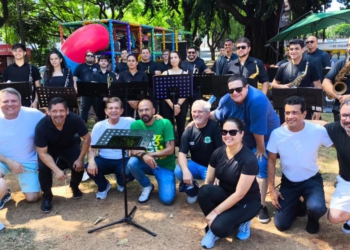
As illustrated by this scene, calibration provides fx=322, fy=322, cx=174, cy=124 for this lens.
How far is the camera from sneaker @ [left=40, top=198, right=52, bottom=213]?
4367 millimetres

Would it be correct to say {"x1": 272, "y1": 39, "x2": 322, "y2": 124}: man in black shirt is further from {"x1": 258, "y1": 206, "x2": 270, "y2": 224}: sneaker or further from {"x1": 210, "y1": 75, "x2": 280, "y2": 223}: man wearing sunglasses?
{"x1": 258, "y1": 206, "x2": 270, "y2": 224}: sneaker

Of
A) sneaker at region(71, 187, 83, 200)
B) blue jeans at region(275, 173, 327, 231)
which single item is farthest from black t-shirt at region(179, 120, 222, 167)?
sneaker at region(71, 187, 83, 200)

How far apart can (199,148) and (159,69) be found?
3.56 m

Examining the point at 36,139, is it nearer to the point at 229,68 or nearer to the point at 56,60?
the point at 56,60

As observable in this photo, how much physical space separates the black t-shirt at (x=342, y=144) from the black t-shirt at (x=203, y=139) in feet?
4.56

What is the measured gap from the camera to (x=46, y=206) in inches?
173

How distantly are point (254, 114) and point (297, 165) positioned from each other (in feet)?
2.51

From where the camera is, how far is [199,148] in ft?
14.6

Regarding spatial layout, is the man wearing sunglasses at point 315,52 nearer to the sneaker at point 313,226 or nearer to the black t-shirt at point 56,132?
the sneaker at point 313,226

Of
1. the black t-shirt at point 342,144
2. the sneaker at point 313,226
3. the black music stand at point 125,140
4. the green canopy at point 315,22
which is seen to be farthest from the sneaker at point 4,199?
the green canopy at point 315,22

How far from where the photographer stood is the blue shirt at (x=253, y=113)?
3.81 meters

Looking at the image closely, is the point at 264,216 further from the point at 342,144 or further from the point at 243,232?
the point at 342,144

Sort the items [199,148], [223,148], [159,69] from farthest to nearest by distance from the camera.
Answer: [159,69]
[199,148]
[223,148]

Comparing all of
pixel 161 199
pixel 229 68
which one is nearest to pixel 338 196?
pixel 161 199
